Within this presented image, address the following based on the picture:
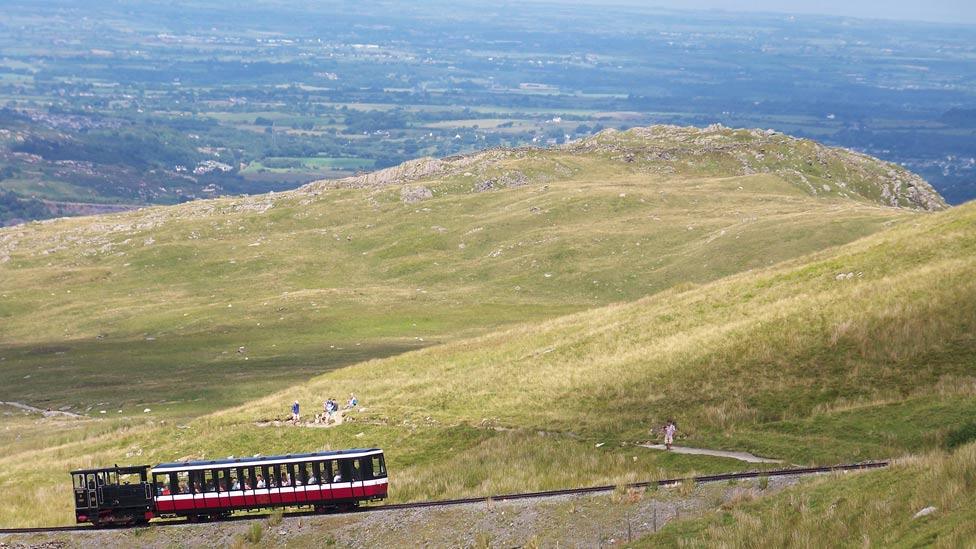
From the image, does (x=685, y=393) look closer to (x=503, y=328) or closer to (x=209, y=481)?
(x=209, y=481)

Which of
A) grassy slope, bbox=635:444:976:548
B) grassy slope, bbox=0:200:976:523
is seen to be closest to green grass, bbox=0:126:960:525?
grassy slope, bbox=0:200:976:523

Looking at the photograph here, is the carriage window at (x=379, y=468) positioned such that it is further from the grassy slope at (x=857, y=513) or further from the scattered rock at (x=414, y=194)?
the scattered rock at (x=414, y=194)

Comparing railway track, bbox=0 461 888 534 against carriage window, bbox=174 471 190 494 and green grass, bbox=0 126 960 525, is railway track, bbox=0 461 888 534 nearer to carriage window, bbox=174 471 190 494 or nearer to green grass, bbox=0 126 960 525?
carriage window, bbox=174 471 190 494

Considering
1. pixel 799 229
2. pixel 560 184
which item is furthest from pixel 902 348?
pixel 560 184

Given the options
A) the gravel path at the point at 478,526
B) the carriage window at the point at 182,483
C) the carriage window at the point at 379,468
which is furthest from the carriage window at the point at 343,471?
the carriage window at the point at 182,483

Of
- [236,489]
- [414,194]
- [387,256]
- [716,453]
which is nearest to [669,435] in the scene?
[716,453]

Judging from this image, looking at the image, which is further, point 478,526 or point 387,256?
point 387,256

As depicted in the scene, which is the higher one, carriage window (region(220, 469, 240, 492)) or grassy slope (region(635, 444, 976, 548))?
grassy slope (region(635, 444, 976, 548))
